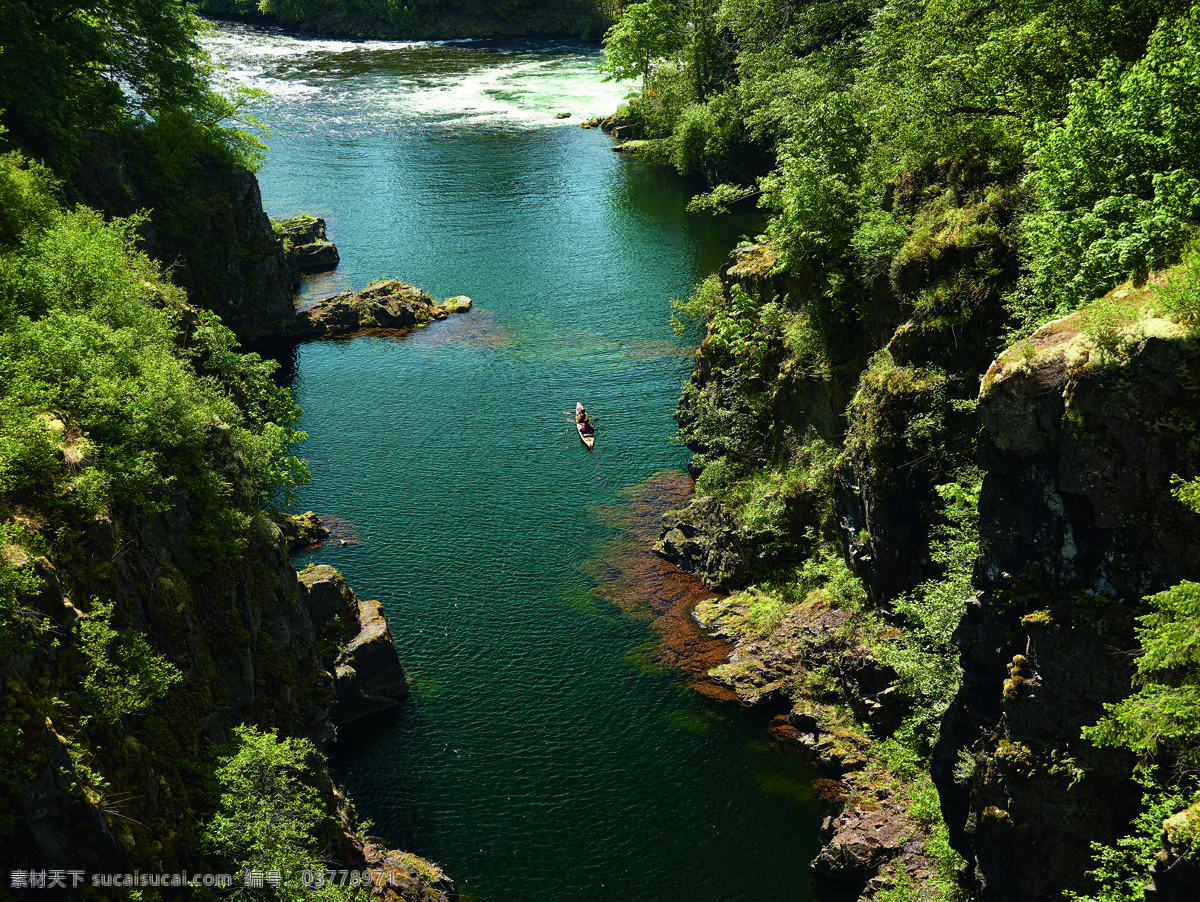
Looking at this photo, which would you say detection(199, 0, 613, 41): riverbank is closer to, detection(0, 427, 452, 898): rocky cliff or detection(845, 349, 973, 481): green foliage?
detection(845, 349, 973, 481): green foliage

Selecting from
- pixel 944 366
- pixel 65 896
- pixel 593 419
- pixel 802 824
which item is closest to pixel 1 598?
pixel 65 896

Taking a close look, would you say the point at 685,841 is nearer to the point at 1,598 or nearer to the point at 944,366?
the point at 944,366

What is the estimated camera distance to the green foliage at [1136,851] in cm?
1628

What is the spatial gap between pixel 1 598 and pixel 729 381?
3045 centimetres

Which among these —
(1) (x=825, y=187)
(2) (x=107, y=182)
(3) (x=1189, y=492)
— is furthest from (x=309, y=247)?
(3) (x=1189, y=492)

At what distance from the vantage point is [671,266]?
212 feet

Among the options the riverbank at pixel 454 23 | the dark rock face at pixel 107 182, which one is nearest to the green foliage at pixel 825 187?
the dark rock face at pixel 107 182

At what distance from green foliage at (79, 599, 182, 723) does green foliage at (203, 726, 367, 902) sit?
2866 millimetres

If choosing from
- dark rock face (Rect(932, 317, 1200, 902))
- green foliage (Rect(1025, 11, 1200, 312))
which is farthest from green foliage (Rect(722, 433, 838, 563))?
green foliage (Rect(1025, 11, 1200, 312))

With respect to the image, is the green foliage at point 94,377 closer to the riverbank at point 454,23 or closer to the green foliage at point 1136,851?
the green foliage at point 1136,851

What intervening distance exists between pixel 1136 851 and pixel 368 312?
5320cm

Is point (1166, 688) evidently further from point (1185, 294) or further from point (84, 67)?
point (84, 67)

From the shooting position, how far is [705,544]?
37.4m

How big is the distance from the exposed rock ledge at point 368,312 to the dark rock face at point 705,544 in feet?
91.8
